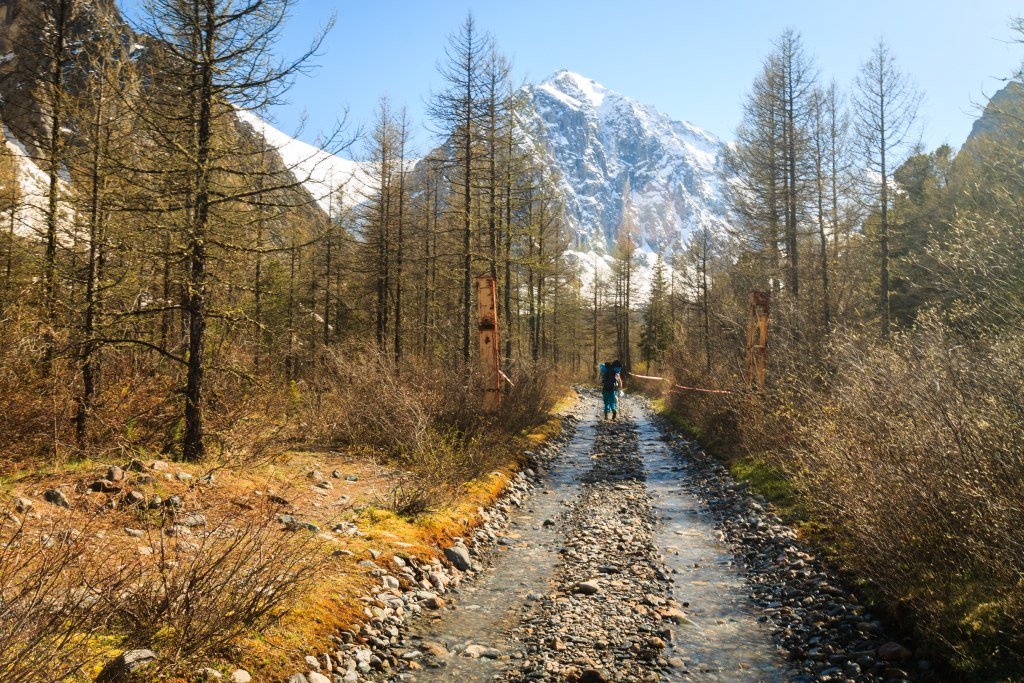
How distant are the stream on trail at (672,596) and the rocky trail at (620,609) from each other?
0.02 m

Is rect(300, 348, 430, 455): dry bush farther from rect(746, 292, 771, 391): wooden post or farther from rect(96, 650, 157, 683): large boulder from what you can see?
rect(746, 292, 771, 391): wooden post

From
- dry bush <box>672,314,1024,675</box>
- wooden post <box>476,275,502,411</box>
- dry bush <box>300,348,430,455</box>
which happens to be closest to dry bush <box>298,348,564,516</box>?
dry bush <box>300,348,430,455</box>

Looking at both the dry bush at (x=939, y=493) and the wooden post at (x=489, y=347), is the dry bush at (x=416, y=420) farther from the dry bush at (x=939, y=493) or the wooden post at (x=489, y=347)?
the dry bush at (x=939, y=493)

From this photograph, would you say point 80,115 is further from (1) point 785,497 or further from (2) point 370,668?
(1) point 785,497

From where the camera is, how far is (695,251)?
35000 mm

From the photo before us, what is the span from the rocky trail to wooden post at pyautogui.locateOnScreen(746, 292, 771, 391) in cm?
500

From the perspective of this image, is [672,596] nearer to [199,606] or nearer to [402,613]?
[402,613]

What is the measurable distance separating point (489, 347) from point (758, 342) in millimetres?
6623

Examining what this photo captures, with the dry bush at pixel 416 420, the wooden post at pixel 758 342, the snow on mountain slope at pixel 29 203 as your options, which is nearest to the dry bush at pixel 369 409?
the dry bush at pixel 416 420

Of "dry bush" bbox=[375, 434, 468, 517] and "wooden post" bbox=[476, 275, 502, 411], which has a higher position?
"wooden post" bbox=[476, 275, 502, 411]

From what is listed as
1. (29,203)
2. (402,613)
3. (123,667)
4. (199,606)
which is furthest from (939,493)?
(29,203)

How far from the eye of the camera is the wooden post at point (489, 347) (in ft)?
41.0

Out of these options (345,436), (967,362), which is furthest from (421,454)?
(967,362)

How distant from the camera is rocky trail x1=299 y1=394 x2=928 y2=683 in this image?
453 cm
